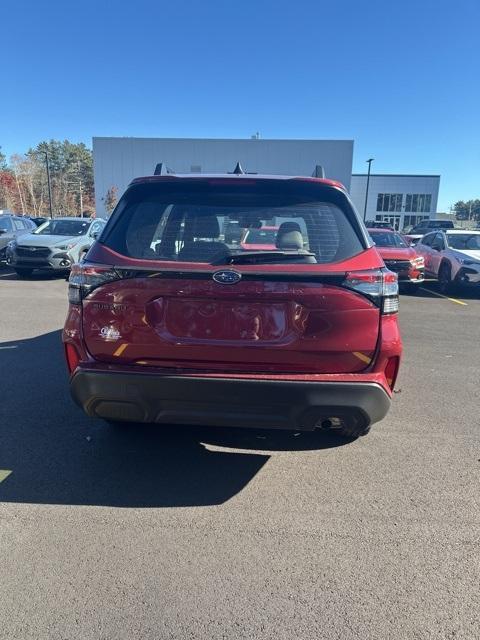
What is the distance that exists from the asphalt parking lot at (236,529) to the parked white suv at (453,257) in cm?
818

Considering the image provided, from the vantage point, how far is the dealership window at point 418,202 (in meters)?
60.7

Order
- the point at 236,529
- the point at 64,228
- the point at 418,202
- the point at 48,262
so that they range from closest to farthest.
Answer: the point at 236,529 → the point at 48,262 → the point at 64,228 → the point at 418,202

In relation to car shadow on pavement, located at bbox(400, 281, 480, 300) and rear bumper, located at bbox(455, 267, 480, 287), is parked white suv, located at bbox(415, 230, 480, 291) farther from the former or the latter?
car shadow on pavement, located at bbox(400, 281, 480, 300)

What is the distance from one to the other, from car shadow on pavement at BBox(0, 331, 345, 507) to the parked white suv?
9.56m

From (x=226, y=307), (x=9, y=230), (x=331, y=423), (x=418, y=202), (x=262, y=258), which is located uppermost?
(x=418, y=202)

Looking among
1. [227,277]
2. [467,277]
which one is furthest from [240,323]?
[467,277]

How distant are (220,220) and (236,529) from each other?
179cm

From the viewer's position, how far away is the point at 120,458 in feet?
11.0

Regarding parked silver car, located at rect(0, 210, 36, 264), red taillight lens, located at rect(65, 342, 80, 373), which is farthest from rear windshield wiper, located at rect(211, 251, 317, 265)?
parked silver car, located at rect(0, 210, 36, 264)

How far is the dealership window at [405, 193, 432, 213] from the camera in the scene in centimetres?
6069

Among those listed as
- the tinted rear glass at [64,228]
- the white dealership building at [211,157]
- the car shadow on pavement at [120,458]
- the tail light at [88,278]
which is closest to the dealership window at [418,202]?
the white dealership building at [211,157]

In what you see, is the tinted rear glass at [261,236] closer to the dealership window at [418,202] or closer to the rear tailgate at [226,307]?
the rear tailgate at [226,307]

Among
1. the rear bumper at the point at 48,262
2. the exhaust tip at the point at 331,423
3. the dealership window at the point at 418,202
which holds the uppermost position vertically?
the dealership window at the point at 418,202

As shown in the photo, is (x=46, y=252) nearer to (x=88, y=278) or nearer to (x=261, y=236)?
(x=88, y=278)
